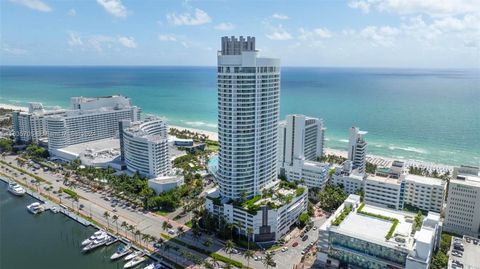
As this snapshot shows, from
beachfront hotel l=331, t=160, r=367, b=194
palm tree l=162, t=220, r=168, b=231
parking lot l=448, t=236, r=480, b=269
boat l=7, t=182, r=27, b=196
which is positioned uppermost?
beachfront hotel l=331, t=160, r=367, b=194

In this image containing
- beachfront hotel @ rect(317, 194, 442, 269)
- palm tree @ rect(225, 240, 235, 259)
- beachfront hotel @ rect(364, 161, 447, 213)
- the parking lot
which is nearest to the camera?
beachfront hotel @ rect(317, 194, 442, 269)

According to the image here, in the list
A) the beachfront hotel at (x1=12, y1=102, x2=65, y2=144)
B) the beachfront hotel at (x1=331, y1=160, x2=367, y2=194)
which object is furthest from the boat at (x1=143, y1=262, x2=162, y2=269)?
the beachfront hotel at (x1=12, y1=102, x2=65, y2=144)

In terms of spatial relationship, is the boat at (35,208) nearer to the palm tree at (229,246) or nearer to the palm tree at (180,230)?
the palm tree at (180,230)

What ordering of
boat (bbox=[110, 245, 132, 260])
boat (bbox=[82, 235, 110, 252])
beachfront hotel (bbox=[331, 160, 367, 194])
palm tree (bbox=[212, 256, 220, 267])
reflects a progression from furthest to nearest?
beachfront hotel (bbox=[331, 160, 367, 194]), boat (bbox=[82, 235, 110, 252]), boat (bbox=[110, 245, 132, 260]), palm tree (bbox=[212, 256, 220, 267])

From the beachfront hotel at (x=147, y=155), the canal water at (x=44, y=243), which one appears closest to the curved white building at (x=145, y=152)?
the beachfront hotel at (x=147, y=155)

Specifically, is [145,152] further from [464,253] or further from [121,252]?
[464,253]

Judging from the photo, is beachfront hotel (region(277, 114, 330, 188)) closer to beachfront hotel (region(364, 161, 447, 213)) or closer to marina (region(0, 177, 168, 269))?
beachfront hotel (region(364, 161, 447, 213))

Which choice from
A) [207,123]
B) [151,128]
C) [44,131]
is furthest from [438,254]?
[207,123]
